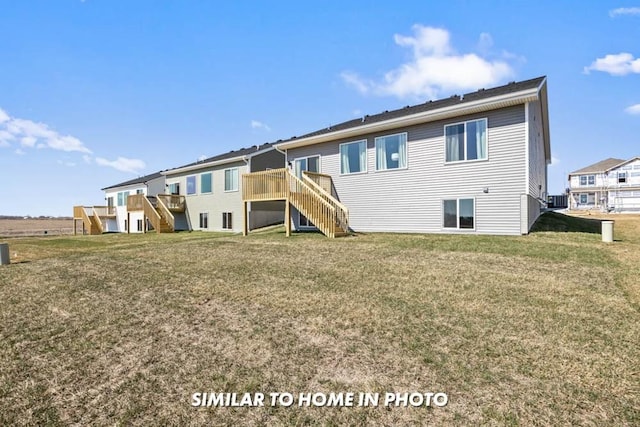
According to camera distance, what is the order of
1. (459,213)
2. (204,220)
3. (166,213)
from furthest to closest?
(166,213)
(204,220)
(459,213)

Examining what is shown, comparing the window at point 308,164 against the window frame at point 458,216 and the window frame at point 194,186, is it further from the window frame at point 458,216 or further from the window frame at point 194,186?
the window frame at point 194,186

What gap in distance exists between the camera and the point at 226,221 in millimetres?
21750

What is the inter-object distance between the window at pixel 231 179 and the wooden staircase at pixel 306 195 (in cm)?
499

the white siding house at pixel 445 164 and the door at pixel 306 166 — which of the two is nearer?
the white siding house at pixel 445 164

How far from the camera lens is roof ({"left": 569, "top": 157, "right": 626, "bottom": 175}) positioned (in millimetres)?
43969

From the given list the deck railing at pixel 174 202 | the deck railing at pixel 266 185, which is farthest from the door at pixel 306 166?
the deck railing at pixel 174 202

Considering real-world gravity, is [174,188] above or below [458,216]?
above

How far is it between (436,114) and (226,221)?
14.8 m

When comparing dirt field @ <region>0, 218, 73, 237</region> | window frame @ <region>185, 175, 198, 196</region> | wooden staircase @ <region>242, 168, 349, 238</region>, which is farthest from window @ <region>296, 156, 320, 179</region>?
dirt field @ <region>0, 218, 73, 237</region>

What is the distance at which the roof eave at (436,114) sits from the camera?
1074cm

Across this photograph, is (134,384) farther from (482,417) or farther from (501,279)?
(501,279)

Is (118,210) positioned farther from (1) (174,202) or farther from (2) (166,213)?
(2) (166,213)

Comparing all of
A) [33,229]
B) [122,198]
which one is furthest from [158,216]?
[33,229]

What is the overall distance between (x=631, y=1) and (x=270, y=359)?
14721 mm
